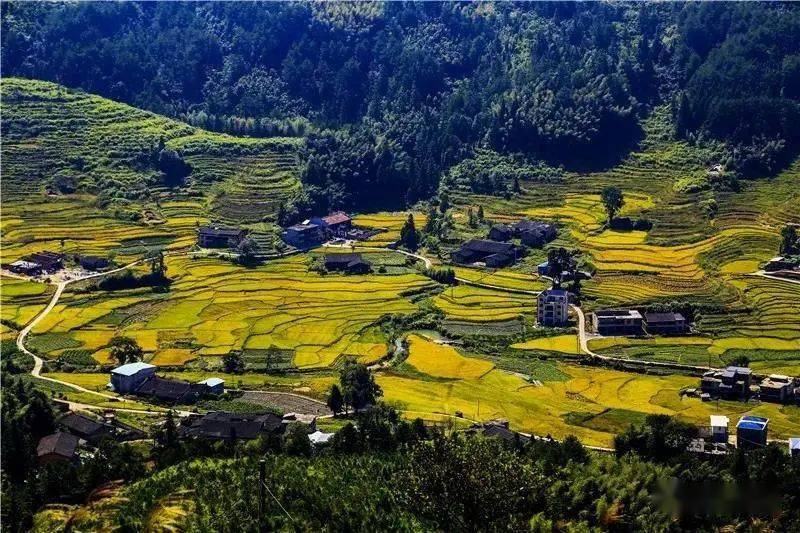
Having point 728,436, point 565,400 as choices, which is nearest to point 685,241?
point 565,400

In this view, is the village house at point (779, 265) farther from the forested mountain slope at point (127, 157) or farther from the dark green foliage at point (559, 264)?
the forested mountain slope at point (127, 157)

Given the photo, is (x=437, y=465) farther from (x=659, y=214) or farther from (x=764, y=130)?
(x=764, y=130)

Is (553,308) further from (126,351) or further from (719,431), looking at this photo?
Result: (126,351)

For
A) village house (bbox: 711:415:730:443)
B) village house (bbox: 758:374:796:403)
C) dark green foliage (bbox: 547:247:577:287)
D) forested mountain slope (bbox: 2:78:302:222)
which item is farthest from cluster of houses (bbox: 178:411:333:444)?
forested mountain slope (bbox: 2:78:302:222)

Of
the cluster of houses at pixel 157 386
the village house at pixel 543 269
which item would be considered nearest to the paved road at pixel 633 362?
the village house at pixel 543 269

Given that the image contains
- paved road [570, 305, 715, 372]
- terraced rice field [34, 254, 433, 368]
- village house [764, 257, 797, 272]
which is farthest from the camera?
village house [764, 257, 797, 272]

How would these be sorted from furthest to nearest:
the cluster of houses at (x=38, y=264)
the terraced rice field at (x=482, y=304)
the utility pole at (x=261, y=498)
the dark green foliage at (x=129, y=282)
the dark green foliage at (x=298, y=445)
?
the cluster of houses at (x=38, y=264) < the dark green foliage at (x=129, y=282) < the terraced rice field at (x=482, y=304) < the dark green foliage at (x=298, y=445) < the utility pole at (x=261, y=498)

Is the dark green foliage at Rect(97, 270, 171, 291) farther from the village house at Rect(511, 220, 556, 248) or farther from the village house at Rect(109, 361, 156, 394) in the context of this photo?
the village house at Rect(511, 220, 556, 248)
